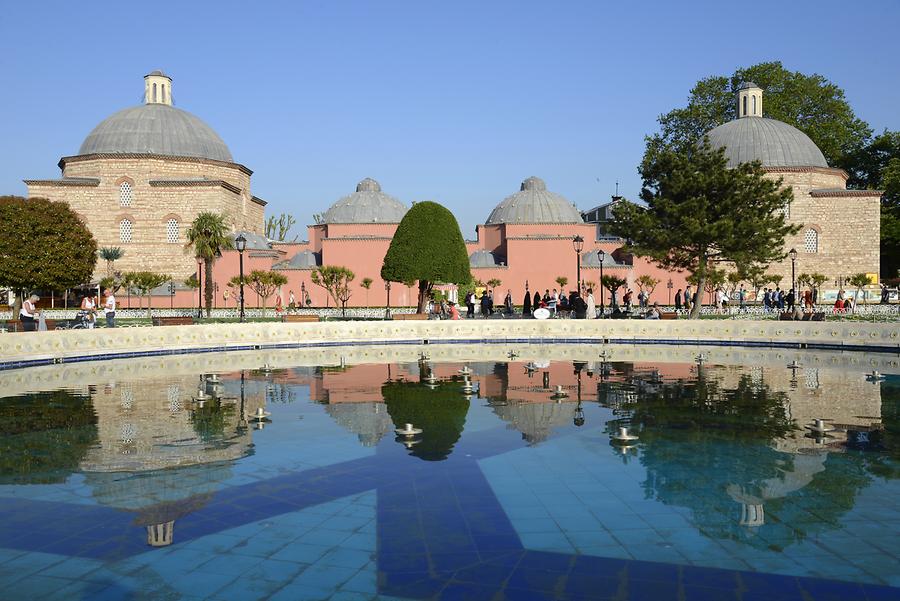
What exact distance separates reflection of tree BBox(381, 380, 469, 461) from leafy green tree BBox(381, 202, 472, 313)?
47.2ft

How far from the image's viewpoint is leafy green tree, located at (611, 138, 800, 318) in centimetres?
2434

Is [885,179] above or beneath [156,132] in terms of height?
beneath

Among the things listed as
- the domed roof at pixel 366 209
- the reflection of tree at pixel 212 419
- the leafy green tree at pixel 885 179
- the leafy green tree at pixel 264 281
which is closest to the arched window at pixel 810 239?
the leafy green tree at pixel 885 179

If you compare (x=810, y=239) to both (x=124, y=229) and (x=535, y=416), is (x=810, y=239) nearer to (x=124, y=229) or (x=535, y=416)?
(x=535, y=416)

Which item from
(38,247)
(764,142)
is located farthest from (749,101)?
(38,247)

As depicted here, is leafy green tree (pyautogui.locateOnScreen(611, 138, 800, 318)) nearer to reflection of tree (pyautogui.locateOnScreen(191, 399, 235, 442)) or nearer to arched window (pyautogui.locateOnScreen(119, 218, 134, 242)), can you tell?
reflection of tree (pyautogui.locateOnScreen(191, 399, 235, 442))

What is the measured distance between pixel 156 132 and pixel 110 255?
8.13 metres

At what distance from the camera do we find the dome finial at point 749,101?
4138cm

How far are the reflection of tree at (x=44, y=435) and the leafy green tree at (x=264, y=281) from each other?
67.2ft

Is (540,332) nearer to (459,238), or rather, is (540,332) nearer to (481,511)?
(459,238)

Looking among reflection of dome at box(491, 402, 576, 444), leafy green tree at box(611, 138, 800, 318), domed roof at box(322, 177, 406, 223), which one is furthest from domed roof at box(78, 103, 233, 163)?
reflection of dome at box(491, 402, 576, 444)

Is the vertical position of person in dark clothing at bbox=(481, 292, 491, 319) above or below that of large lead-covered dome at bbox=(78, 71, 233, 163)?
below

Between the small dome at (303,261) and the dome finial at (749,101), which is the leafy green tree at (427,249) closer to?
the small dome at (303,261)

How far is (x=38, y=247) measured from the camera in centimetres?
2919
